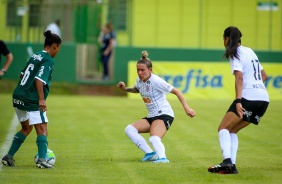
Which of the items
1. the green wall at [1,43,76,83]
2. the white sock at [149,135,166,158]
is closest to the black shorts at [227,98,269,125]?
the white sock at [149,135,166,158]

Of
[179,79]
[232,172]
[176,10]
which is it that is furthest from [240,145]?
[176,10]

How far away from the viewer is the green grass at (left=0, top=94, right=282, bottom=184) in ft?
32.3

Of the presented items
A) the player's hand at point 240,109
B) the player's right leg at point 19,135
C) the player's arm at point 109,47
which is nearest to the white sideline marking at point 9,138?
the player's right leg at point 19,135

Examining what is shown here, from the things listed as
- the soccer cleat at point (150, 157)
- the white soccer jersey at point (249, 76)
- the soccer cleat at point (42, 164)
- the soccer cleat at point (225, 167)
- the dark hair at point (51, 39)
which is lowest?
the soccer cleat at point (150, 157)

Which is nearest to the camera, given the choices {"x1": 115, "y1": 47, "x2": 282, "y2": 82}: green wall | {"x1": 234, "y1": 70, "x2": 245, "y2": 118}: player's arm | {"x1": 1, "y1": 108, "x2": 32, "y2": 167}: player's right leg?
{"x1": 234, "y1": 70, "x2": 245, "y2": 118}: player's arm

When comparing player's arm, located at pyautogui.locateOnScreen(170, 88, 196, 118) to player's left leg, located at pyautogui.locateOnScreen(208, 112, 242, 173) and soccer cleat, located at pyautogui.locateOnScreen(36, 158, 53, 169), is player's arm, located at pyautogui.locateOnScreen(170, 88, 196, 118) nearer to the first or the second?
player's left leg, located at pyautogui.locateOnScreen(208, 112, 242, 173)

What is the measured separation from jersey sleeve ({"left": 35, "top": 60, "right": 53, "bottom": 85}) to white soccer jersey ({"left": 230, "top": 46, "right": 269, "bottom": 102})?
2.32m

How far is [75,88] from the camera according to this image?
93.5 feet

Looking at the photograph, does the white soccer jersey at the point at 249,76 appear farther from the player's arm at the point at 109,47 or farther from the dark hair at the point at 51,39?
the player's arm at the point at 109,47

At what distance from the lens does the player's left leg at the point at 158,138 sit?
11.1m

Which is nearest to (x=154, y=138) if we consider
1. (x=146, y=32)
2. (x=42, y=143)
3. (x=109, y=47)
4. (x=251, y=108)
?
(x=42, y=143)

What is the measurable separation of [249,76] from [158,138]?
1.80 metres

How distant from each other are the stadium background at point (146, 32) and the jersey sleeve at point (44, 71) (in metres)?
16.6

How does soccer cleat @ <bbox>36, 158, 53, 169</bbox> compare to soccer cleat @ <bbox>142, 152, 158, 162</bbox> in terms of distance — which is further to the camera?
soccer cleat @ <bbox>142, 152, 158, 162</bbox>
